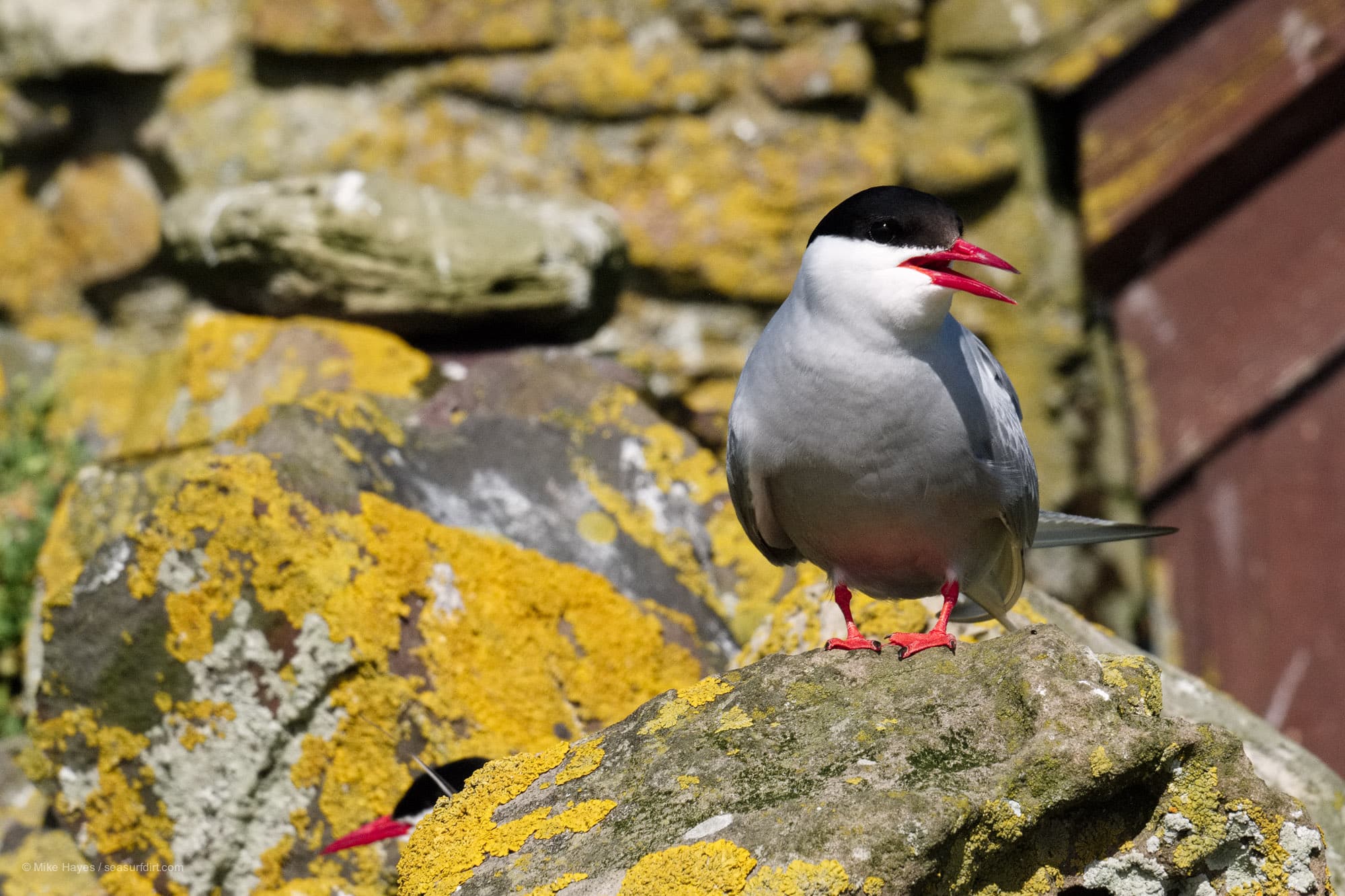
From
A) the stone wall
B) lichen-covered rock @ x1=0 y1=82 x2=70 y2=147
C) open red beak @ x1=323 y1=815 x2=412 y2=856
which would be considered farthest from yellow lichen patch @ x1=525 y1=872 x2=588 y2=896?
lichen-covered rock @ x1=0 y1=82 x2=70 y2=147

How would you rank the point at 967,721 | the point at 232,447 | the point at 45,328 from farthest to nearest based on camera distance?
the point at 45,328 < the point at 232,447 < the point at 967,721

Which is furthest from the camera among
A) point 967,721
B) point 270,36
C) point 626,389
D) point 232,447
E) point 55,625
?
point 270,36

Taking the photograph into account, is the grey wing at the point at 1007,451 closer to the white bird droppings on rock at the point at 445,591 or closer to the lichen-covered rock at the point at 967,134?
the white bird droppings on rock at the point at 445,591

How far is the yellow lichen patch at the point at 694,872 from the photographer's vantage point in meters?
1.99

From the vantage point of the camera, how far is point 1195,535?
514cm

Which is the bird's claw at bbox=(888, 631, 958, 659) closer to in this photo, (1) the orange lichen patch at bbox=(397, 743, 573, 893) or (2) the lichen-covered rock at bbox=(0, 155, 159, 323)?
(1) the orange lichen patch at bbox=(397, 743, 573, 893)

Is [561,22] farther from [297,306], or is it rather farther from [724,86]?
[297,306]

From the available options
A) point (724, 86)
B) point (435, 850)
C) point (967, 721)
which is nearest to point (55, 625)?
point (435, 850)

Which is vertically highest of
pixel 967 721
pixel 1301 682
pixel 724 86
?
pixel 724 86

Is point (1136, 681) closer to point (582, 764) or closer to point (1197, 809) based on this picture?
point (1197, 809)

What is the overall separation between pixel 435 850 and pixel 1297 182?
4005 mm

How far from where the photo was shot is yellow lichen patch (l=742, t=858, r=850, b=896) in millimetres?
1944

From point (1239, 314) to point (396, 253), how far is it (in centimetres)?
295

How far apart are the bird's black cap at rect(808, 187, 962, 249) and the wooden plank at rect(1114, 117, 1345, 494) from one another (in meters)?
2.78
